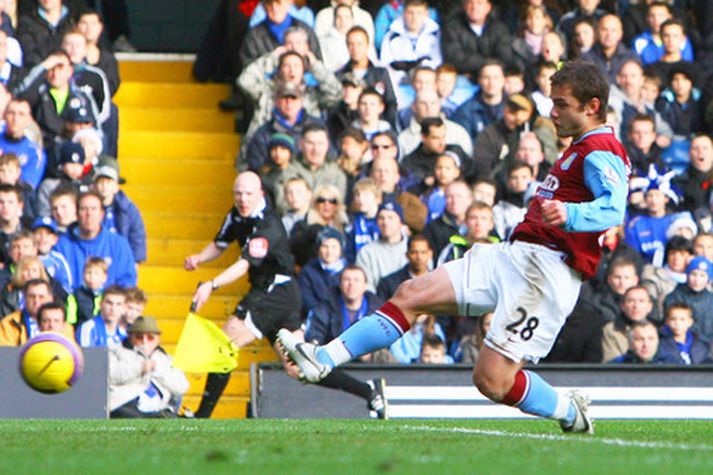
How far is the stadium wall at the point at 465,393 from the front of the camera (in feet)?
47.2

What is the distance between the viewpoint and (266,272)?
1479 centimetres

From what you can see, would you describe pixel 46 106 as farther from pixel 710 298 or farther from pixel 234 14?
pixel 710 298

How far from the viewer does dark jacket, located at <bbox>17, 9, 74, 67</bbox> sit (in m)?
17.1

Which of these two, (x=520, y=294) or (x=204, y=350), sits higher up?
(x=520, y=294)

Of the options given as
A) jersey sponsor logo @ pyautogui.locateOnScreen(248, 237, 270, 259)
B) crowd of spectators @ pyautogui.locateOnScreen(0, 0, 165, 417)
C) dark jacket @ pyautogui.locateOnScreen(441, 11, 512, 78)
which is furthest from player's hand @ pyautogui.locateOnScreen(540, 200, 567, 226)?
dark jacket @ pyautogui.locateOnScreen(441, 11, 512, 78)

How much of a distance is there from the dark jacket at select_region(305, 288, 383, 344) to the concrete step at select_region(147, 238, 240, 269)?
83.9 inches

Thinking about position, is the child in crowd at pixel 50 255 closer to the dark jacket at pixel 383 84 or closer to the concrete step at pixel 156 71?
the dark jacket at pixel 383 84

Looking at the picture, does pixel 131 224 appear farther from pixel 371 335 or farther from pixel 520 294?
pixel 520 294

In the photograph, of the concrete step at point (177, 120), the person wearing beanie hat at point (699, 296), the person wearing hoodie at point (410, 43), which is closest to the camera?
the person wearing beanie hat at point (699, 296)

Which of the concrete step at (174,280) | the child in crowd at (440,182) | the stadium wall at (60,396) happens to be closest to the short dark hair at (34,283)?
the stadium wall at (60,396)

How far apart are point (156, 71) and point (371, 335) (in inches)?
457

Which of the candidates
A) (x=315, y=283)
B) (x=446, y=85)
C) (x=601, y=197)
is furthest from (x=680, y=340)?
(x=601, y=197)

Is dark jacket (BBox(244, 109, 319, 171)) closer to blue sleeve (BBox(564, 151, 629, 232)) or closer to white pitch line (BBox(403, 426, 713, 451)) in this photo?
white pitch line (BBox(403, 426, 713, 451))

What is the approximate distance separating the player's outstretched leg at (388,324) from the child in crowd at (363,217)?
6654 millimetres
